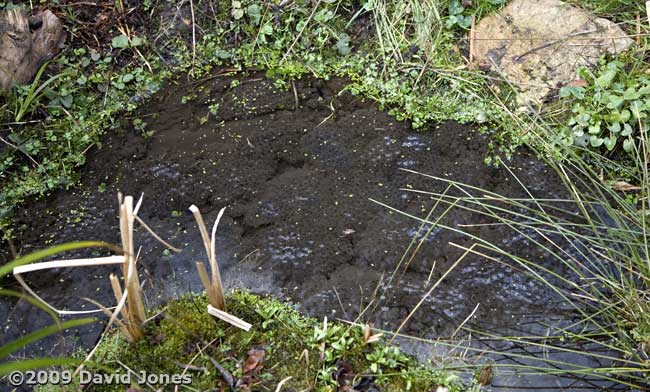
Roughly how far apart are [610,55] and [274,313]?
7.44ft

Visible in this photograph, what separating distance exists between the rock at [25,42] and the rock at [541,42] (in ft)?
8.04

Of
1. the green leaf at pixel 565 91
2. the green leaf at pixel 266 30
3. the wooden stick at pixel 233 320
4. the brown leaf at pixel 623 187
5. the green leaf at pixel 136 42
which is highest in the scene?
the green leaf at pixel 266 30

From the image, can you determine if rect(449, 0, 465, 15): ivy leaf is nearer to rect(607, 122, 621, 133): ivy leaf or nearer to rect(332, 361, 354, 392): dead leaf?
rect(607, 122, 621, 133): ivy leaf

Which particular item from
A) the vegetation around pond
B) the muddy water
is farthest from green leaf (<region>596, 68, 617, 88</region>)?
the muddy water

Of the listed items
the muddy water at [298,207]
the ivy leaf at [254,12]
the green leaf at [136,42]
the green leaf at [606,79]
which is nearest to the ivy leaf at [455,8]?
the muddy water at [298,207]

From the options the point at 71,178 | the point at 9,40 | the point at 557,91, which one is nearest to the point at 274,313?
the point at 71,178

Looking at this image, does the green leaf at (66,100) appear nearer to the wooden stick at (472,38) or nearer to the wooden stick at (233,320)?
the wooden stick at (233,320)

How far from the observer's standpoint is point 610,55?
3.17m

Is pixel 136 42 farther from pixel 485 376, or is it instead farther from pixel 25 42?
pixel 485 376

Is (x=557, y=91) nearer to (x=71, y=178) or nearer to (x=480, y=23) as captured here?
(x=480, y=23)

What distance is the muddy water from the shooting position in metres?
2.43

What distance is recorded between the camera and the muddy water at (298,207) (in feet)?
7.96

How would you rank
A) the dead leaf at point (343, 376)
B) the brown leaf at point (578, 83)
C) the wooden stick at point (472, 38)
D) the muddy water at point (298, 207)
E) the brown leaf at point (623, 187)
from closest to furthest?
the dead leaf at point (343, 376) < the muddy water at point (298, 207) < the brown leaf at point (623, 187) < the brown leaf at point (578, 83) < the wooden stick at point (472, 38)

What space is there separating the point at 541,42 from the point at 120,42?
2.42 metres
